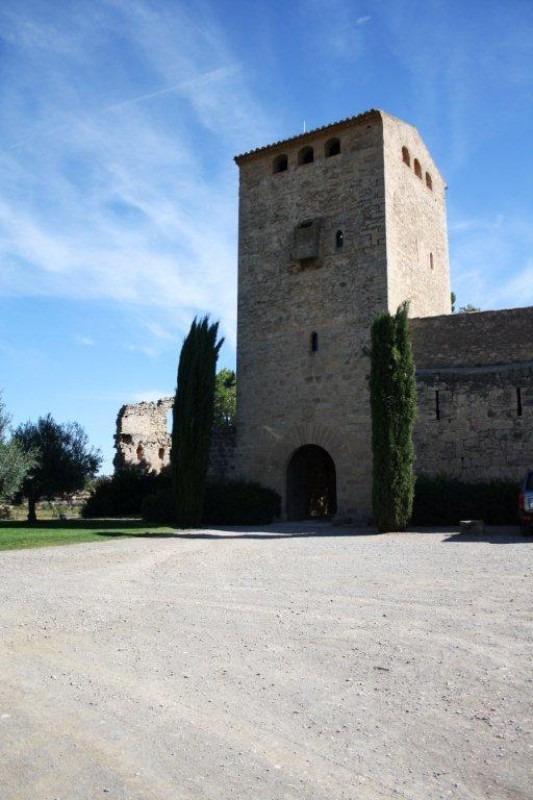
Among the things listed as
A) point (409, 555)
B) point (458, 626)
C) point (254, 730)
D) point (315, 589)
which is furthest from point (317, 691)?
point (409, 555)

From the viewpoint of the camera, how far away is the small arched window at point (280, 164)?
21.5 metres

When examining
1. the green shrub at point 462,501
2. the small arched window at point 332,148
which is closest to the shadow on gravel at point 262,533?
the green shrub at point 462,501

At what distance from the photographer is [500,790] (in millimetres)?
2811

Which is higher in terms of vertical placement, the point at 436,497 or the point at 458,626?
the point at 436,497

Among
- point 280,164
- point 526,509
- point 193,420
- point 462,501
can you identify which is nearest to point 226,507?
point 193,420

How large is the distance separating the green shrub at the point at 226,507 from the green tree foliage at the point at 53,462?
4702 mm

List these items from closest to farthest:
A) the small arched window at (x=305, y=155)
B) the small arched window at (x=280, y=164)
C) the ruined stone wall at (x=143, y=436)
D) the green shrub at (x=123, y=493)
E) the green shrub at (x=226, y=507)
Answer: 1. the green shrub at (x=226, y=507)
2. the small arched window at (x=305, y=155)
3. the small arched window at (x=280, y=164)
4. the green shrub at (x=123, y=493)
5. the ruined stone wall at (x=143, y=436)

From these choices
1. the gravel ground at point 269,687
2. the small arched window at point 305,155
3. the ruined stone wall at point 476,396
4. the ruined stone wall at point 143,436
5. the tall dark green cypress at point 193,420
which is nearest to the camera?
the gravel ground at point 269,687

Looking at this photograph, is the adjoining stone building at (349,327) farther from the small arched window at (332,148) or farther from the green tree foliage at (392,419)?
the green tree foliage at (392,419)

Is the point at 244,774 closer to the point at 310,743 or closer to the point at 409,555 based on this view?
the point at 310,743

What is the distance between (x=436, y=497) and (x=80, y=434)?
13284mm

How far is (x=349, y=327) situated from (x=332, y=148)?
6135 mm

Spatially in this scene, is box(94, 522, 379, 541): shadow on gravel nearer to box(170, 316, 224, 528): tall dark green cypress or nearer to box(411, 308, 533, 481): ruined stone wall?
box(170, 316, 224, 528): tall dark green cypress

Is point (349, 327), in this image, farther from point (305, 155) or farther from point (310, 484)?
point (305, 155)
